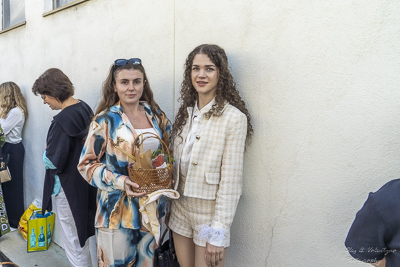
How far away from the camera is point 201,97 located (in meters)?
2.20

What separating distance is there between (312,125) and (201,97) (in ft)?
2.37

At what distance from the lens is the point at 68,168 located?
119 inches

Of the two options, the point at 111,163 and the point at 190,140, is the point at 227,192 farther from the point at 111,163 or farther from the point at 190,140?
the point at 111,163

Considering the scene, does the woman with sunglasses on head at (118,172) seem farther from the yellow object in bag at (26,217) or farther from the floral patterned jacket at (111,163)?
the yellow object in bag at (26,217)

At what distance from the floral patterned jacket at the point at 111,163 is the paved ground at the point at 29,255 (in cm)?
219

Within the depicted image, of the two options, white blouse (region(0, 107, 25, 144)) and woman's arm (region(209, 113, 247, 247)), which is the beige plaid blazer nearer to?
woman's arm (region(209, 113, 247, 247))

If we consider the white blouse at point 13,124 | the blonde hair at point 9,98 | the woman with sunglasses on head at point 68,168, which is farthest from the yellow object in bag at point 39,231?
the blonde hair at point 9,98

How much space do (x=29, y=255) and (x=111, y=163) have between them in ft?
9.15

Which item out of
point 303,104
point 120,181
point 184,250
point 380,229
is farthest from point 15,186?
point 380,229

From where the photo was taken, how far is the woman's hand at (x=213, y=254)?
198 centimetres

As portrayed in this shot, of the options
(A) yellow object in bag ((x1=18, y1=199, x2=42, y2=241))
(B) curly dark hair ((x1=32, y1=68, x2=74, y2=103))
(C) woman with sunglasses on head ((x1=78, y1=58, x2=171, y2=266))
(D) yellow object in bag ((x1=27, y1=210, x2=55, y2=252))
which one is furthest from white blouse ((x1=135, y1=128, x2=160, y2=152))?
(A) yellow object in bag ((x1=18, y1=199, x2=42, y2=241))

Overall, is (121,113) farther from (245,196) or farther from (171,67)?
(245,196)

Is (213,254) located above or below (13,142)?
below

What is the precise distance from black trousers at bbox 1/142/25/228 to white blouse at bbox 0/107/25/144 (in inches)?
5.6
